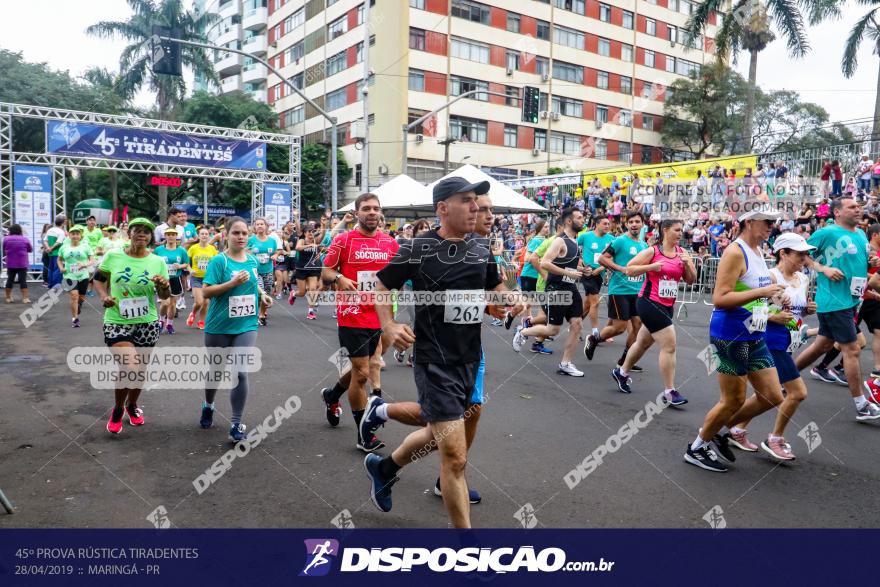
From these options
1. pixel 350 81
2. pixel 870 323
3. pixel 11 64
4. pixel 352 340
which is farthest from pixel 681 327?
pixel 11 64

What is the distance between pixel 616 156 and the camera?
50.8 meters

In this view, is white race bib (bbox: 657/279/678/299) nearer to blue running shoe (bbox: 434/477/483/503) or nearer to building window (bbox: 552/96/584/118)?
blue running shoe (bbox: 434/477/483/503)

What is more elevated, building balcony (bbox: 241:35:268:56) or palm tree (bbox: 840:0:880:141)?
building balcony (bbox: 241:35:268:56)

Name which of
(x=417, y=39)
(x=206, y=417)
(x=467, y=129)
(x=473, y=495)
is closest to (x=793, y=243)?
(x=473, y=495)

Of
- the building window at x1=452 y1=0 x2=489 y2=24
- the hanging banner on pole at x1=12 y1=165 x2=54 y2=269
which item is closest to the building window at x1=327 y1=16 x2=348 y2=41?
the building window at x1=452 y1=0 x2=489 y2=24

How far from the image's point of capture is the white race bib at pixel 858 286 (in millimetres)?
6551

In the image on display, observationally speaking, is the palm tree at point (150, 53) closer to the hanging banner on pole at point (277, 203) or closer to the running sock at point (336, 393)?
the hanging banner on pole at point (277, 203)

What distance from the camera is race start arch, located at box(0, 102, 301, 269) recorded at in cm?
2030

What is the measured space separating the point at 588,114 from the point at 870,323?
43764 millimetres

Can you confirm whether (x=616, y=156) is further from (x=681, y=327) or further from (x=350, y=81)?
(x=681, y=327)

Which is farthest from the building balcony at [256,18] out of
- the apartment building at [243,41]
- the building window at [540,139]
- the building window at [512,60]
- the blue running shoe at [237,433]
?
the blue running shoe at [237,433]

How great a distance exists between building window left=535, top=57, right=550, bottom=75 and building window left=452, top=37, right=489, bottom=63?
164 inches

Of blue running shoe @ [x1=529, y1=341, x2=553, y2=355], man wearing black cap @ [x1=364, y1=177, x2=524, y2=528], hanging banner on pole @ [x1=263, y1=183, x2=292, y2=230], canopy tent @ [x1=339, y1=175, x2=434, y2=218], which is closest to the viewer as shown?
man wearing black cap @ [x1=364, y1=177, x2=524, y2=528]

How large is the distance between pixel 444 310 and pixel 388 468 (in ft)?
3.47
